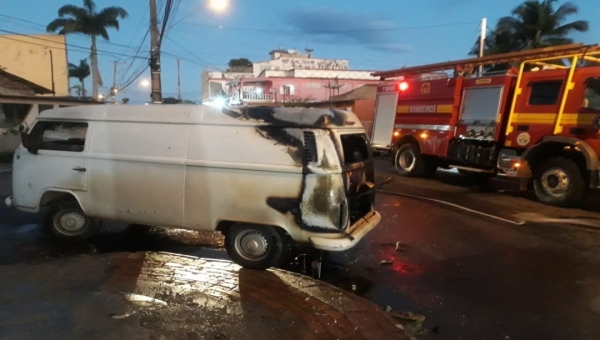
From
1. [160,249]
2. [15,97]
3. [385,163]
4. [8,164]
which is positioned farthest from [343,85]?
[160,249]

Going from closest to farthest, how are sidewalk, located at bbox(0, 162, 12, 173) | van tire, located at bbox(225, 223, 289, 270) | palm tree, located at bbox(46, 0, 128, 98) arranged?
van tire, located at bbox(225, 223, 289, 270) → sidewalk, located at bbox(0, 162, 12, 173) → palm tree, located at bbox(46, 0, 128, 98)

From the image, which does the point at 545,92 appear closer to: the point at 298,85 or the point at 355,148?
the point at 355,148

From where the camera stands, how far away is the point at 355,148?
18.5ft

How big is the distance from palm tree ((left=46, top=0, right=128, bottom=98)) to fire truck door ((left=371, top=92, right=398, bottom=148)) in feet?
90.5

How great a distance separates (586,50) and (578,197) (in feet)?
9.81

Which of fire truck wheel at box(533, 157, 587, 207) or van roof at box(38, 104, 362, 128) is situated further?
fire truck wheel at box(533, 157, 587, 207)

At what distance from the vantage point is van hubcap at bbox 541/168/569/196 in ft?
30.8

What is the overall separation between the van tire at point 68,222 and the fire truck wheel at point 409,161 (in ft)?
31.2

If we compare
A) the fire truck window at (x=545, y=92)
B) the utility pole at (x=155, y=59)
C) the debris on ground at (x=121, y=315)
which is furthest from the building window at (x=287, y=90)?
the debris on ground at (x=121, y=315)

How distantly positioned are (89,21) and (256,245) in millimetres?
36795

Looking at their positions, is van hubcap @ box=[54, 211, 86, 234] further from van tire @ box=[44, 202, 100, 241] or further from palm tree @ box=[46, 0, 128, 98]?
palm tree @ box=[46, 0, 128, 98]

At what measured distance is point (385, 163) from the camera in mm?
18062

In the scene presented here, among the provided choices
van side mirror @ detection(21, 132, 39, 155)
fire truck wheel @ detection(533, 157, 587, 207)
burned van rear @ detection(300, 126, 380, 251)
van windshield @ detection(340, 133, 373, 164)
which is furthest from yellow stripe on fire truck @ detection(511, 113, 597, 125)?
van side mirror @ detection(21, 132, 39, 155)

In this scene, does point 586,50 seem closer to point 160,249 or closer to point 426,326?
point 426,326
